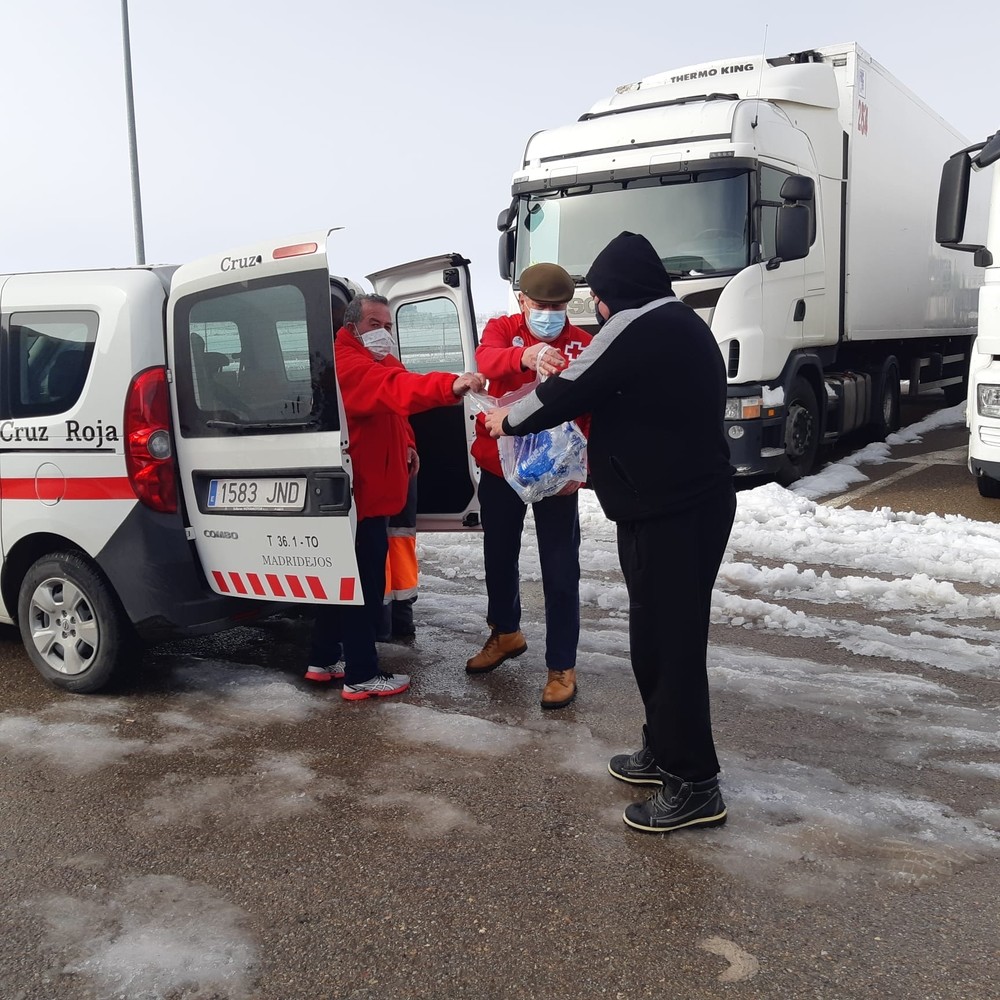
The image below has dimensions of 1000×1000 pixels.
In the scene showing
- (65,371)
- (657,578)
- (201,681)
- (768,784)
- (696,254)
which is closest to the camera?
(657,578)

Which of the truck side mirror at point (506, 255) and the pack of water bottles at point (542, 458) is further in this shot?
the truck side mirror at point (506, 255)

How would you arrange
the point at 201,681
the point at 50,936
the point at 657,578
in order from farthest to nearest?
the point at 201,681 → the point at 657,578 → the point at 50,936

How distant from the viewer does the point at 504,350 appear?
4.18 m

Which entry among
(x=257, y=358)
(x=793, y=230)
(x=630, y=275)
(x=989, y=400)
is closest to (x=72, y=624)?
(x=257, y=358)

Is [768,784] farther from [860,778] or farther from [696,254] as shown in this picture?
[696,254]

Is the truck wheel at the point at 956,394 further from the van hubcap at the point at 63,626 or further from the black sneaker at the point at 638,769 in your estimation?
the van hubcap at the point at 63,626

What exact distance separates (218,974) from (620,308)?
227 cm

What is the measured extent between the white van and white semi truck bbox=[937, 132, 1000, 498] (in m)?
5.64

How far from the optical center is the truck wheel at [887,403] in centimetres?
Result: 1299

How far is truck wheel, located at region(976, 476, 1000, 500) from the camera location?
369 inches

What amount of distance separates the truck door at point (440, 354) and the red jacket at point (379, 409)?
83 centimetres

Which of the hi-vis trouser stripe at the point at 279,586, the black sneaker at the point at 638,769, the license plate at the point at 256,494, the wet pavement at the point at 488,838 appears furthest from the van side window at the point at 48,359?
the black sneaker at the point at 638,769

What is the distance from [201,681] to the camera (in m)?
4.88

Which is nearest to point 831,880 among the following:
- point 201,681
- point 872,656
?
point 872,656
